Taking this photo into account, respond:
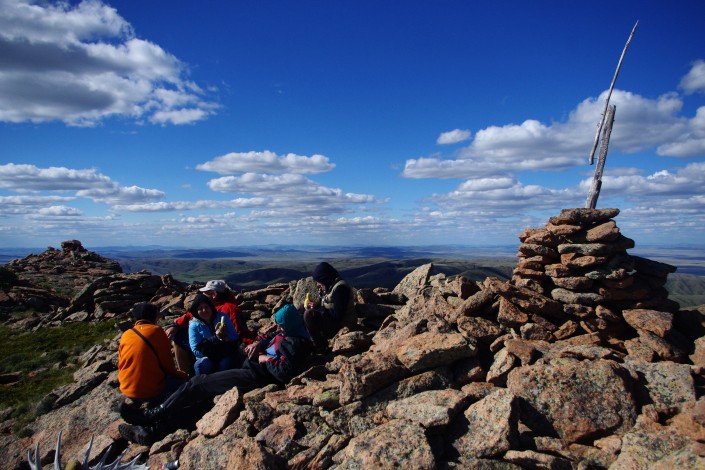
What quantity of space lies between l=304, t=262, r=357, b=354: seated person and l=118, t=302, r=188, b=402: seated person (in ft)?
13.2

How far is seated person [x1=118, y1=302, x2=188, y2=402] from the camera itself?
9523 mm

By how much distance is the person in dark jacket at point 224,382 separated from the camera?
9.51 metres

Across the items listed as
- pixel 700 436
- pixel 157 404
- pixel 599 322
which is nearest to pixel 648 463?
pixel 700 436

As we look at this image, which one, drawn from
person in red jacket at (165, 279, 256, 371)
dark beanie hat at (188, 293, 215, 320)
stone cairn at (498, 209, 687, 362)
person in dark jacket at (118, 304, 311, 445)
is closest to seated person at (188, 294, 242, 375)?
dark beanie hat at (188, 293, 215, 320)

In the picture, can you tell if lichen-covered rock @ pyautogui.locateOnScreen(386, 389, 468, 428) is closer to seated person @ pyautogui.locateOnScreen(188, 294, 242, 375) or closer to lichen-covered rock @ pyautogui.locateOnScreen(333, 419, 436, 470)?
lichen-covered rock @ pyautogui.locateOnScreen(333, 419, 436, 470)

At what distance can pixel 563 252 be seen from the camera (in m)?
12.0

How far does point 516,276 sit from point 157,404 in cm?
1058

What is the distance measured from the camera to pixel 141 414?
963 centimetres

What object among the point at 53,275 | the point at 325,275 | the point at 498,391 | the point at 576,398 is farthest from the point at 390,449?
the point at 53,275

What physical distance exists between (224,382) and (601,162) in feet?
47.0

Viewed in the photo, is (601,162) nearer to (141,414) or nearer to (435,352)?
(435,352)

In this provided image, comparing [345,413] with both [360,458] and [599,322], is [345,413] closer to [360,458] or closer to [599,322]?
[360,458]

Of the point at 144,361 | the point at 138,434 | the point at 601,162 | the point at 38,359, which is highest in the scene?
the point at 601,162

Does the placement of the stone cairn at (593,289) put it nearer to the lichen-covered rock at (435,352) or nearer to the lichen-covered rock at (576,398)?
the lichen-covered rock at (435,352)
